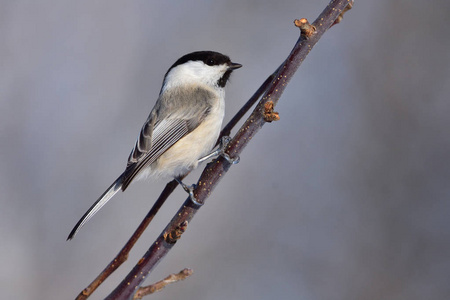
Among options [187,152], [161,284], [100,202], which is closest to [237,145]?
[161,284]

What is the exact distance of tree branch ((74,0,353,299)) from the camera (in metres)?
1.27

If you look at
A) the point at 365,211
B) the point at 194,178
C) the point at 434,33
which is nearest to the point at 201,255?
the point at 194,178

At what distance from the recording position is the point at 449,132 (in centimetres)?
321

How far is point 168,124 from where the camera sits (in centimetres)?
218

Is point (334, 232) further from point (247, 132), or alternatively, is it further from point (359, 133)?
point (247, 132)

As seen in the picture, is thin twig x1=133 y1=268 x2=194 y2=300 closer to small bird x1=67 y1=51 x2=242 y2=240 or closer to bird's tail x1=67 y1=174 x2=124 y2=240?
bird's tail x1=67 y1=174 x2=124 y2=240

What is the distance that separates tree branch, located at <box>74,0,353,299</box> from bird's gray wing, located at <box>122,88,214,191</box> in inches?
21.4

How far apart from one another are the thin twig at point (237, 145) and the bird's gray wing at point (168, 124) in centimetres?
54

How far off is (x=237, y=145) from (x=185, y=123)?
81 centimetres

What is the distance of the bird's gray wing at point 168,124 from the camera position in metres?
2.04

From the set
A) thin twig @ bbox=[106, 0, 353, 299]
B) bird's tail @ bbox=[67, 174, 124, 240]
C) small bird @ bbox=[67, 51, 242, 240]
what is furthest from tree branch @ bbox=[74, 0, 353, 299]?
small bird @ bbox=[67, 51, 242, 240]

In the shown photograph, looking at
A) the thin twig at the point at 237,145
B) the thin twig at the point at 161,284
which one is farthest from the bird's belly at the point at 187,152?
the thin twig at the point at 161,284

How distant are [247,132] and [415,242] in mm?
2039

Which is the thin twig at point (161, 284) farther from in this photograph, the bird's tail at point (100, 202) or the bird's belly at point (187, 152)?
the bird's belly at point (187, 152)
